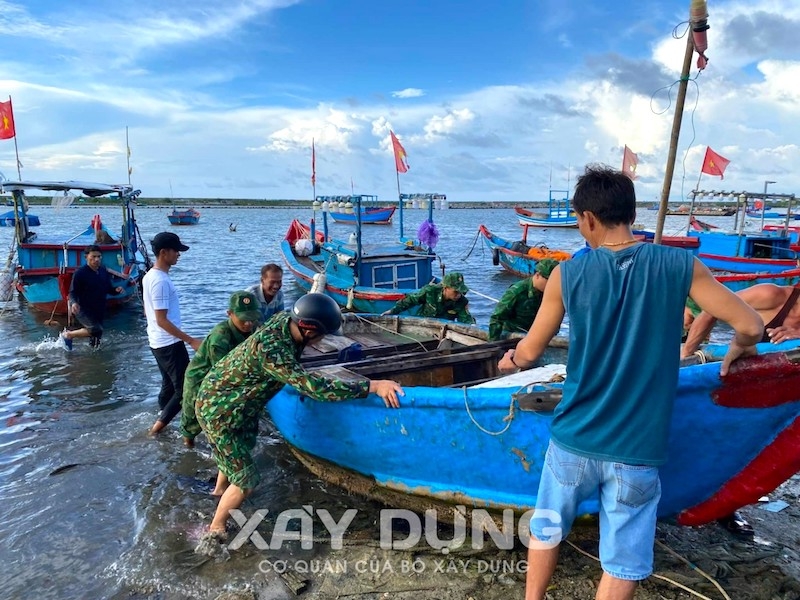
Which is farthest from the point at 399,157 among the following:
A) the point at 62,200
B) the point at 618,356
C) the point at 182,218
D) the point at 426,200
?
the point at 182,218

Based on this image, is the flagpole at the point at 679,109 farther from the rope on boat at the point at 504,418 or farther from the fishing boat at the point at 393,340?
the rope on boat at the point at 504,418

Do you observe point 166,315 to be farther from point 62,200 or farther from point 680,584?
point 62,200

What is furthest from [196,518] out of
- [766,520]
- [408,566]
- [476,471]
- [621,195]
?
[766,520]

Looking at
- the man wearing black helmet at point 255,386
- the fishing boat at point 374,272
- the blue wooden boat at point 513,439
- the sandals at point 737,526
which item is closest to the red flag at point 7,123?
the fishing boat at point 374,272

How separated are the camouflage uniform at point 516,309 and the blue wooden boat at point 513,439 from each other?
1798mm

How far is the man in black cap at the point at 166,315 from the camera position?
207 inches

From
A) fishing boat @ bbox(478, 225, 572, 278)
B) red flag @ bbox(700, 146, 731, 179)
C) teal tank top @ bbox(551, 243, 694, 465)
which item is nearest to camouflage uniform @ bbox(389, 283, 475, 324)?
teal tank top @ bbox(551, 243, 694, 465)

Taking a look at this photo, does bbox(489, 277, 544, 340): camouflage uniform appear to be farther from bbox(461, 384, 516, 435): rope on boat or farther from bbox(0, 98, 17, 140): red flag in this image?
bbox(0, 98, 17, 140): red flag

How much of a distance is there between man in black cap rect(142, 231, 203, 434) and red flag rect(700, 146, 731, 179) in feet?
65.4

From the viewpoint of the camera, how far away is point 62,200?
1260cm

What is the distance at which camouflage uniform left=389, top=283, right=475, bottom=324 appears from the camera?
7770 mm

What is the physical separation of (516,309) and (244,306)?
→ 3.07 m

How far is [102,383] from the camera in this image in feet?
28.0

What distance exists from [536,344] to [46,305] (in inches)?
537
